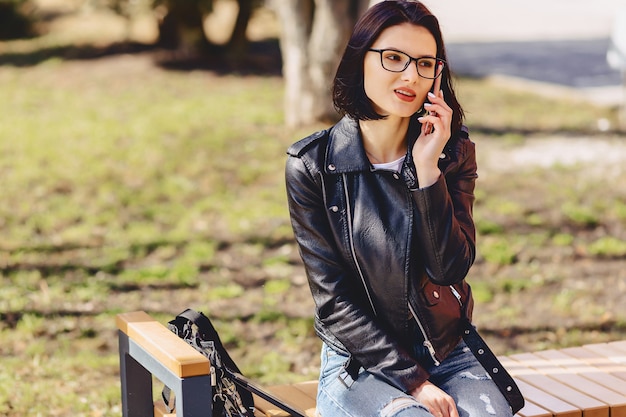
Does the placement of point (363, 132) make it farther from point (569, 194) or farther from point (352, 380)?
point (569, 194)

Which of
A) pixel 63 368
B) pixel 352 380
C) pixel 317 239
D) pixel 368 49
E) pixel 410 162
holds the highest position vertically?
pixel 368 49

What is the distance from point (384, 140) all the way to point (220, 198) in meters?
5.21

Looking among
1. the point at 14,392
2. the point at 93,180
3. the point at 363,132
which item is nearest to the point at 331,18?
the point at 93,180

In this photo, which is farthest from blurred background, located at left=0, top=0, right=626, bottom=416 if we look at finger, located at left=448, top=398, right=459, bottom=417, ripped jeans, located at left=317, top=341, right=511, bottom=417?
finger, located at left=448, top=398, right=459, bottom=417

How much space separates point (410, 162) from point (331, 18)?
21.6ft

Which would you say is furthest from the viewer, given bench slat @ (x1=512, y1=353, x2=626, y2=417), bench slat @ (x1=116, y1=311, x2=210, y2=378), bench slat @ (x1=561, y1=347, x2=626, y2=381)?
bench slat @ (x1=561, y1=347, x2=626, y2=381)

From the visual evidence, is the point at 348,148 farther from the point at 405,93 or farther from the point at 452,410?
the point at 452,410

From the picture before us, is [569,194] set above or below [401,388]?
below

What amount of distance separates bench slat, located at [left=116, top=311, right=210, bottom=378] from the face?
3.30ft

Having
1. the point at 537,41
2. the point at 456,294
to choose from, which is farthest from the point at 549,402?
the point at 537,41

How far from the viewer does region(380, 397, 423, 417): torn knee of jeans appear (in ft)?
9.00

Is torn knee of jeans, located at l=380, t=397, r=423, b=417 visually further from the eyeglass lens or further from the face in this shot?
the eyeglass lens

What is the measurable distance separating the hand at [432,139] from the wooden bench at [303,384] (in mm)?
885

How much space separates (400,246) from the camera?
286cm
